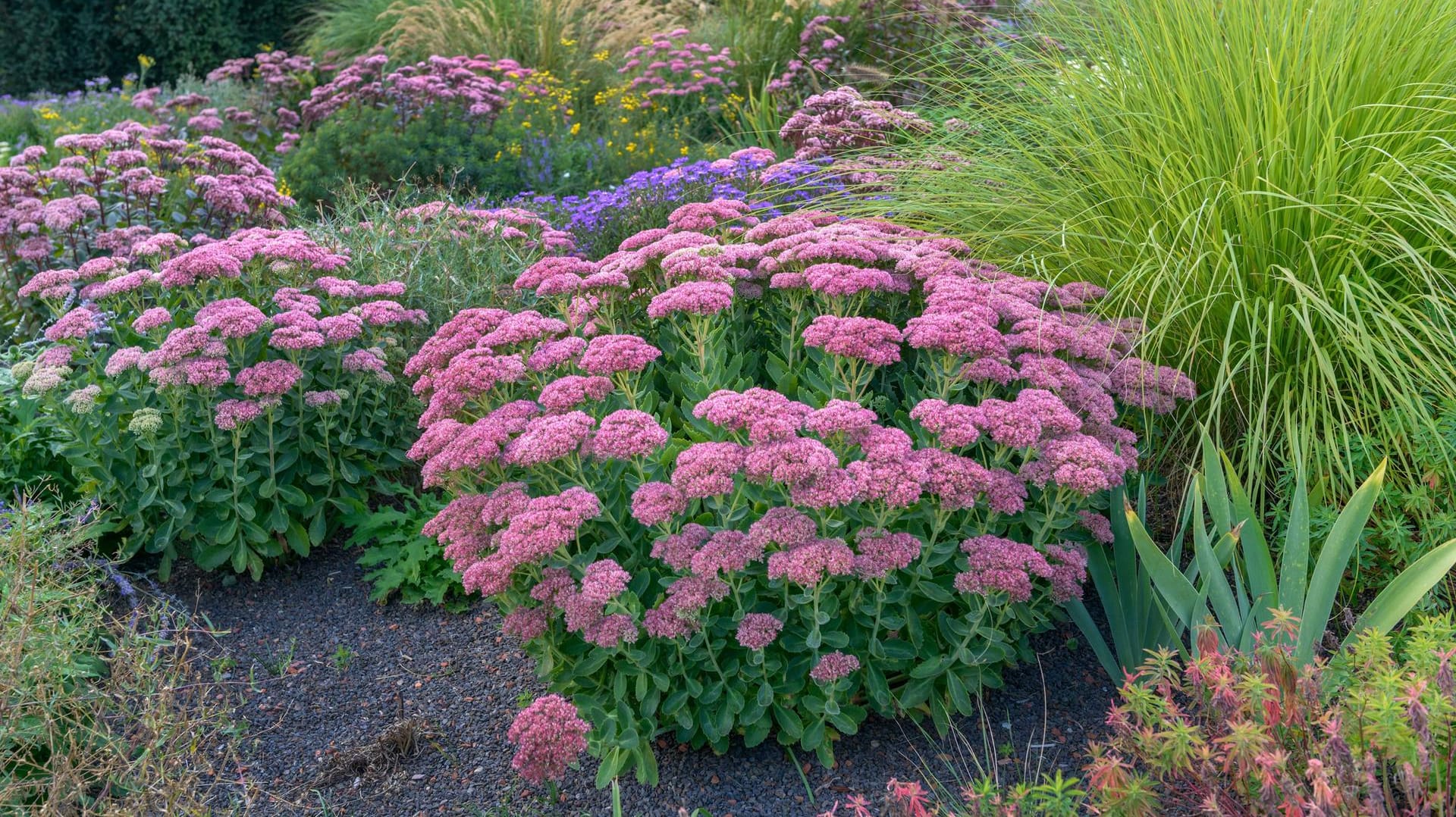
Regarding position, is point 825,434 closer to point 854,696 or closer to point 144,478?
point 854,696

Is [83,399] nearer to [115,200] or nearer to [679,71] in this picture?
[115,200]

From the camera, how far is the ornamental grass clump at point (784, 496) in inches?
103

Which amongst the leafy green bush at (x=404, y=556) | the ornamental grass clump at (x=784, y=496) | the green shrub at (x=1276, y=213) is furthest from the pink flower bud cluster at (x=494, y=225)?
the green shrub at (x=1276, y=213)

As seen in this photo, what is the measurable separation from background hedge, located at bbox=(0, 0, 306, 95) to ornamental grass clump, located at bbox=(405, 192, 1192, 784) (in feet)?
48.4

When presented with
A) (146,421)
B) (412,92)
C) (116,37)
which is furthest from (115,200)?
(116,37)

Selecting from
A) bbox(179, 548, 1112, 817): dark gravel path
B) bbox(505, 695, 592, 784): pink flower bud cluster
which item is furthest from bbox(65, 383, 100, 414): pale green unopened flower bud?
bbox(505, 695, 592, 784): pink flower bud cluster

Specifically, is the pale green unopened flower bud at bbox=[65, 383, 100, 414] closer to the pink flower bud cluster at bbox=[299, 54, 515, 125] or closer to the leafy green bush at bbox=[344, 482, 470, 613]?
the leafy green bush at bbox=[344, 482, 470, 613]

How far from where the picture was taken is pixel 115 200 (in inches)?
213

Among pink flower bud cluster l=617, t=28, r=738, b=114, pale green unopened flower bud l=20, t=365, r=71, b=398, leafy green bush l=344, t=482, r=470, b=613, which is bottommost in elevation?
leafy green bush l=344, t=482, r=470, b=613

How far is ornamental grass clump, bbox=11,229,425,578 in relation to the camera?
373 centimetres

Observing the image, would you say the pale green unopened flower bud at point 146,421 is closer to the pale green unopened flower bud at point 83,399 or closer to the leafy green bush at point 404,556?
the pale green unopened flower bud at point 83,399

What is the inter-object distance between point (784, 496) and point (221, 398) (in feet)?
7.89

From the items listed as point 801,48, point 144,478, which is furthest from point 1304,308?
point 801,48

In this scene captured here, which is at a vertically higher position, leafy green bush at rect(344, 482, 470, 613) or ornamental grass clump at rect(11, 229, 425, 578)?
ornamental grass clump at rect(11, 229, 425, 578)
